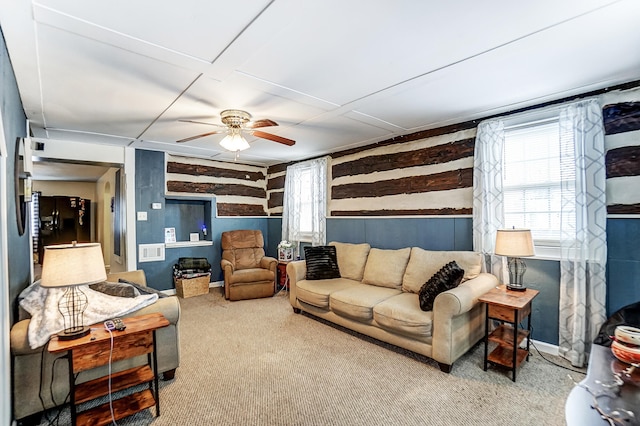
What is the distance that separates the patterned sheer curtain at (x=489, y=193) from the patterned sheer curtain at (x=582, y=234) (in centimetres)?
55

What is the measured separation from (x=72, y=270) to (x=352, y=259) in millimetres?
3204

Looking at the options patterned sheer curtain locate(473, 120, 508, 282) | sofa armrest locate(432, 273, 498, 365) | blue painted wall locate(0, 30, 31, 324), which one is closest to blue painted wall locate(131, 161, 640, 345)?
patterned sheer curtain locate(473, 120, 508, 282)

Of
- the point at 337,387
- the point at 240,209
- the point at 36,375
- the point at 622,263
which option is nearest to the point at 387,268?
the point at 337,387

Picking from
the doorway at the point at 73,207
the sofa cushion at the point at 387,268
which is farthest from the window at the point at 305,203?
the doorway at the point at 73,207

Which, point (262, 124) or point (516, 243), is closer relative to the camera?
Result: point (516, 243)

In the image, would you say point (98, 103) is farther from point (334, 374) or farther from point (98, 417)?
point (334, 374)

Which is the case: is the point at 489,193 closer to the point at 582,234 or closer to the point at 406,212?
the point at 582,234

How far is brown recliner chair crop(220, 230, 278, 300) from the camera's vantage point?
15.9 ft

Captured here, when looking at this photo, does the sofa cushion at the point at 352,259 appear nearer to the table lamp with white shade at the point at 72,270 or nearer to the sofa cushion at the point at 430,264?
the sofa cushion at the point at 430,264

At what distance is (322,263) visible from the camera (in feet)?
14.1

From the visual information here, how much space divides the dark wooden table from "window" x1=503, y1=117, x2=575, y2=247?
182 cm

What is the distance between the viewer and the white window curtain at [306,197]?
17.4 ft

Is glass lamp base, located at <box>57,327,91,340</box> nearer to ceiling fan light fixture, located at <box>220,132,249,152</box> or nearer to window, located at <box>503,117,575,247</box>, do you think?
ceiling fan light fixture, located at <box>220,132,249,152</box>

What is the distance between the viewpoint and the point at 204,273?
5328 mm
